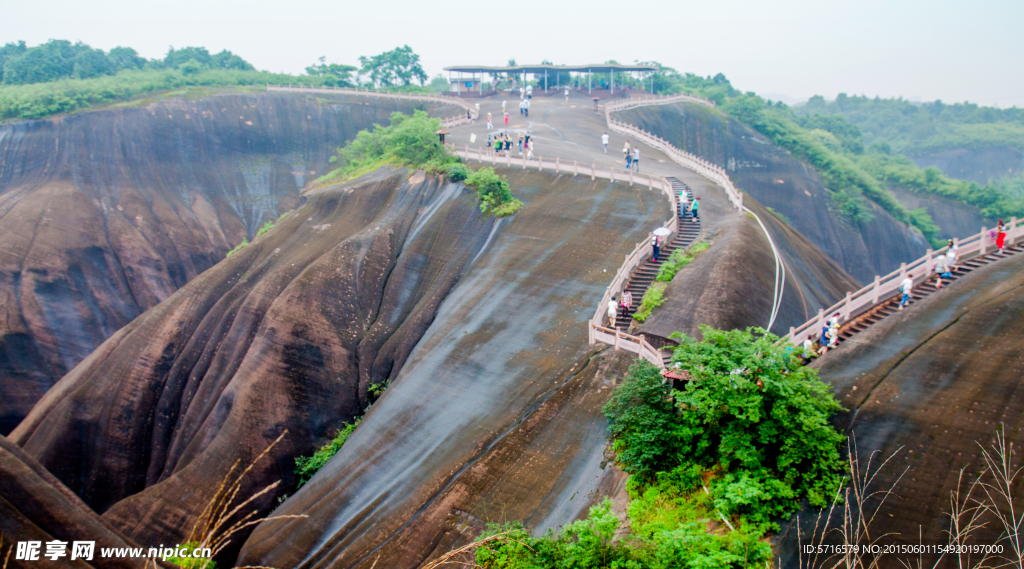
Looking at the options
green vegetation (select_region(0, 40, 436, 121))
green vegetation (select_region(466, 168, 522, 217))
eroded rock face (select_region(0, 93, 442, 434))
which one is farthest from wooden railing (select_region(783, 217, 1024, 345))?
green vegetation (select_region(0, 40, 436, 121))

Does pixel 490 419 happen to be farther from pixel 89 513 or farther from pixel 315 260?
pixel 315 260

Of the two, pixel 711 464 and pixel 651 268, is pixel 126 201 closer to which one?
pixel 651 268

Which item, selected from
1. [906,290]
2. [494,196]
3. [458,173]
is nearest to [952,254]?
[906,290]

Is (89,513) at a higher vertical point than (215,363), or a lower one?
higher

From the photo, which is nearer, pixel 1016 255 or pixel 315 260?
pixel 1016 255

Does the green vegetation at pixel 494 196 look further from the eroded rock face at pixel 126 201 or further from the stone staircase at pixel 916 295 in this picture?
the eroded rock face at pixel 126 201

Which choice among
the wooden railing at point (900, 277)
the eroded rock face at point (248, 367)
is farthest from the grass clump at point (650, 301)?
the eroded rock face at point (248, 367)

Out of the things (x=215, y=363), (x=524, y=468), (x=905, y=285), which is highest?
(x=905, y=285)

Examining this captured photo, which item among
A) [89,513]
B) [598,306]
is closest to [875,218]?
[598,306]
